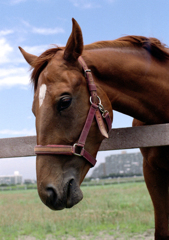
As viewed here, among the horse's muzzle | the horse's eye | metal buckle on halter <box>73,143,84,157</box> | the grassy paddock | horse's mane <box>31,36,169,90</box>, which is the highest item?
horse's mane <box>31,36,169,90</box>

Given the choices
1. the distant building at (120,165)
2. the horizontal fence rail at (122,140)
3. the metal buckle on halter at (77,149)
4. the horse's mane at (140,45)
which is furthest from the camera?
the distant building at (120,165)

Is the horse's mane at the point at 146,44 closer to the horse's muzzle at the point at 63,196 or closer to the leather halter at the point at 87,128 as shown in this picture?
the leather halter at the point at 87,128

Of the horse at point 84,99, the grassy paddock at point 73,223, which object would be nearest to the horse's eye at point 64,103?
the horse at point 84,99

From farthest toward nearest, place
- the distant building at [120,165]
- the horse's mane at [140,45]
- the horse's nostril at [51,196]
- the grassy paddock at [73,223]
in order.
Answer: the distant building at [120,165] → the grassy paddock at [73,223] → the horse's mane at [140,45] → the horse's nostril at [51,196]

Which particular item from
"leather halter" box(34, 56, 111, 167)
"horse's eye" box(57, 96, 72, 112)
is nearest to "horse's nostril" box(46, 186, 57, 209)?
"leather halter" box(34, 56, 111, 167)

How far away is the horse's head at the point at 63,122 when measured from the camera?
1.87 metres

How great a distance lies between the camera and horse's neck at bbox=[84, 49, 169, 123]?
237 cm

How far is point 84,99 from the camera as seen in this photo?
211 cm

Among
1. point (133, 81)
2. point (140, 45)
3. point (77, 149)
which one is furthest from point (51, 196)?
point (140, 45)

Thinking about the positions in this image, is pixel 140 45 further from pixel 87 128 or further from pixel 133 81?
pixel 87 128

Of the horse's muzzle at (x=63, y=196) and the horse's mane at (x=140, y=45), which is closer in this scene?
the horse's muzzle at (x=63, y=196)

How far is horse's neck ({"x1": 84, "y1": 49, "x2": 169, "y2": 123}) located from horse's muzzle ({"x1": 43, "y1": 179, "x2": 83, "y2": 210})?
3.01ft

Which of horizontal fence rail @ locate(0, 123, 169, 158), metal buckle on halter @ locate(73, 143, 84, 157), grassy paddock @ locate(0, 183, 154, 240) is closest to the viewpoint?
metal buckle on halter @ locate(73, 143, 84, 157)

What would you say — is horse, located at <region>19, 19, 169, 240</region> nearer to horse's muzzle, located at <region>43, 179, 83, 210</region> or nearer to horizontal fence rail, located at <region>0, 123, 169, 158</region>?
horse's muzzle, located at <region>43, 179, 83, 210</region>
